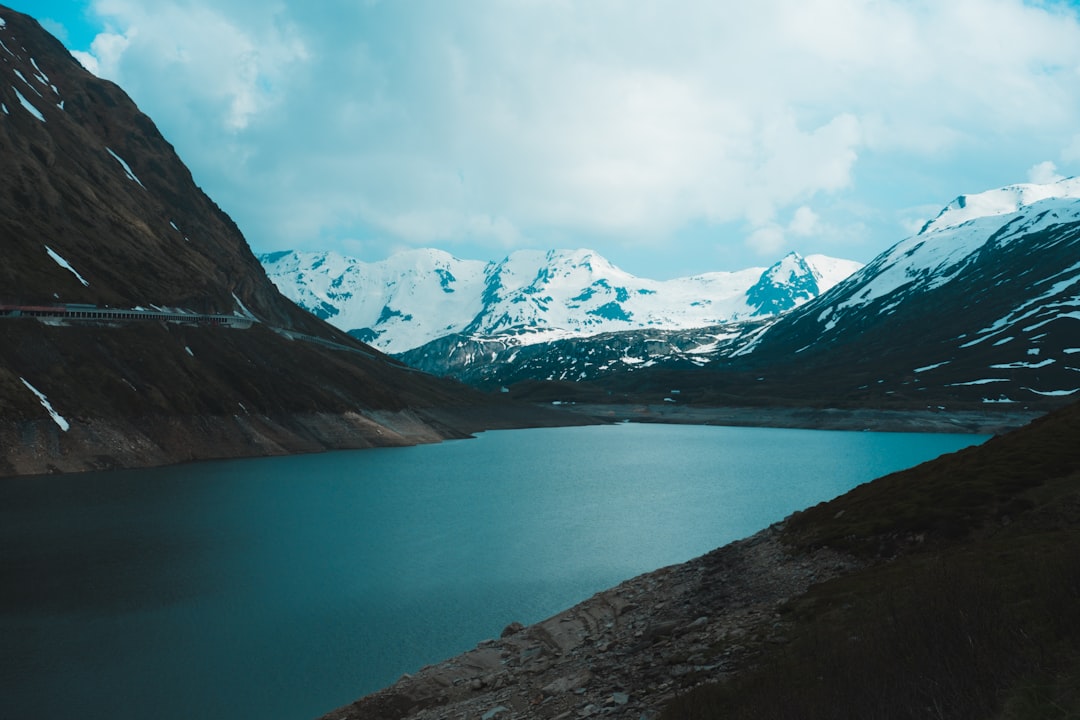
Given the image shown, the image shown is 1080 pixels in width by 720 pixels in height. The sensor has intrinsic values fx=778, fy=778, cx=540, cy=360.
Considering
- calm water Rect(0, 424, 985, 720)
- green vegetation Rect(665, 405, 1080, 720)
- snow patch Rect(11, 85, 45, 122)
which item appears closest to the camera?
green vegetation Rect(665, 405, 1080, 720)

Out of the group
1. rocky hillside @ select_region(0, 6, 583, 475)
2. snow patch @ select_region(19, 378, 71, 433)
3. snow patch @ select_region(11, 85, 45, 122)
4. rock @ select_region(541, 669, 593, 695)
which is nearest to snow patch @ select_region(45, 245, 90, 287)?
rocky hillside @ select_region(0, 6, 583, 475)

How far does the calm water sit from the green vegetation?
63.7ft

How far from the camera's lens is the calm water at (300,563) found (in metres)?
33.8

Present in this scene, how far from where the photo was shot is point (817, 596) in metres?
26.3

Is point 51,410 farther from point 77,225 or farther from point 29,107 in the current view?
point 29,107

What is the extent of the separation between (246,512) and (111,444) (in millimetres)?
39436

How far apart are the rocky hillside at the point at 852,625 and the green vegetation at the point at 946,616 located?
63 mm

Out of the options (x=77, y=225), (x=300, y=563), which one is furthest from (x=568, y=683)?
(x=77, y=225)

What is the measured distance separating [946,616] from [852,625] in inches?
171

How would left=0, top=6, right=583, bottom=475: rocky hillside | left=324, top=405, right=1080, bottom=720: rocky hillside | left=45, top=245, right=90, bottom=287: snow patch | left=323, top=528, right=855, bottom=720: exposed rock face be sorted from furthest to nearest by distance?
left=45, top=245, right=90, bottom=287: snow patch → left=0, top=6, right=583, bottom=475: rocky hillside → left=323, top=528, right=855, bottom=720: exposed rock face → left=324, top=405, right=1080, bottom=720: rocky hillside

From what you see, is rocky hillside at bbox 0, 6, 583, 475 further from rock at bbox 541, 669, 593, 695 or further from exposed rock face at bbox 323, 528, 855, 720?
rock at bbox 541, 669, 593, 695

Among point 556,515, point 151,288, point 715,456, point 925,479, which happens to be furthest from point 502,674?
point 151,288

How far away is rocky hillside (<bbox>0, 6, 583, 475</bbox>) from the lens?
345ft

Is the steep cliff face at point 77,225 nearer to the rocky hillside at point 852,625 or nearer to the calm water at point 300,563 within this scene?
the calm water at point 300,563
